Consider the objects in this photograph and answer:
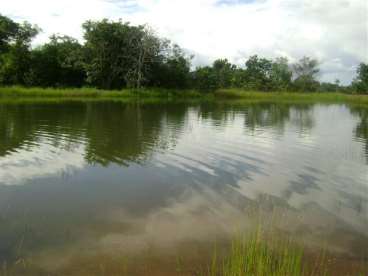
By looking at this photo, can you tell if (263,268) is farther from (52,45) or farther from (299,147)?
(52,45)

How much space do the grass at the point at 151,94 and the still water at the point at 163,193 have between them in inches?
1313

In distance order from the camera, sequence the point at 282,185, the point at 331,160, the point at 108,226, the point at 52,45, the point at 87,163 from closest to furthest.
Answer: the point at 108,226 → the point at 282,185 → the point at 87,163 → the point at 331,160 → the point at 52,45

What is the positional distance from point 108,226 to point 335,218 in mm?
5292

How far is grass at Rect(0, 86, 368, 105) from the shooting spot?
1971 inches

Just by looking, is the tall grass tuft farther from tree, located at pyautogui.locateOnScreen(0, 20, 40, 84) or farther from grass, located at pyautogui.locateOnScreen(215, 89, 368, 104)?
grass, located at pyautogui.locateOnScreen(215, 89, 368, 104)

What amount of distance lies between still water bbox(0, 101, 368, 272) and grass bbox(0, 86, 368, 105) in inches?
1313

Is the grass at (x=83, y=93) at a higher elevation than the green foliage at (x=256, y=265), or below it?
higher

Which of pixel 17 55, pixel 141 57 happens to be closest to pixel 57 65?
pixel 17 55

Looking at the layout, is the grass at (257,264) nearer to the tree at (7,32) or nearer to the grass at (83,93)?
the grass at (83,93)

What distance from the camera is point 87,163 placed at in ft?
43.4

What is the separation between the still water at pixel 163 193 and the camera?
23.7ft

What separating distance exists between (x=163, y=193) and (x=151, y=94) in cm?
5201

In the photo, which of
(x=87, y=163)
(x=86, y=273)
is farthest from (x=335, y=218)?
(x=87, y=163)

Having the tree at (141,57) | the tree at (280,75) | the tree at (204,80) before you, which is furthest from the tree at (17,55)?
the tree at (280,75)
